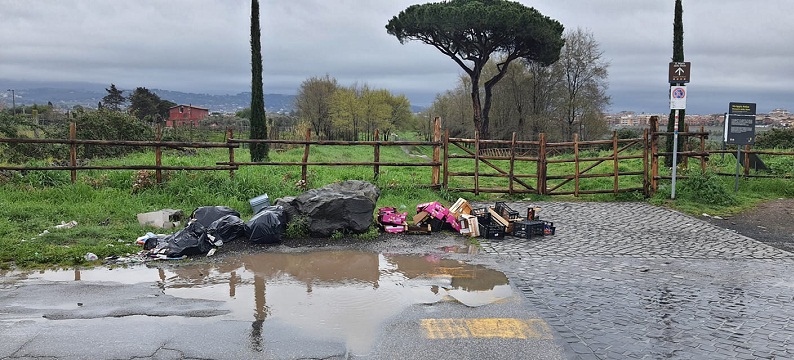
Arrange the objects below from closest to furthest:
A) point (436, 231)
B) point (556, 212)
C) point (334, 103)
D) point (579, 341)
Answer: point (579, 341) < point (436, 231) < point (556, 212) < point (334, 103)

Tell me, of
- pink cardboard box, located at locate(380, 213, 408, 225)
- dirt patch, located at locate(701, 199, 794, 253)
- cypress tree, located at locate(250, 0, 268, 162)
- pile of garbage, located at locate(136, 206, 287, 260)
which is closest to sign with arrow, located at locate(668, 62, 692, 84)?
dirt patch, located at locate(701, 199, 794, 253)

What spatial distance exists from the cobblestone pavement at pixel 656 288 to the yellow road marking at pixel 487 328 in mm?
186

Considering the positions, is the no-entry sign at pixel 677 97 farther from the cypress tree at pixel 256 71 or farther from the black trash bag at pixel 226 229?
the cypress tree at pixel 256 71

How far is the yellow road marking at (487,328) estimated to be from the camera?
5.11 metres

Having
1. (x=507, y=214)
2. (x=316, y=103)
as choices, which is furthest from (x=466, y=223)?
(x=316, y=103)

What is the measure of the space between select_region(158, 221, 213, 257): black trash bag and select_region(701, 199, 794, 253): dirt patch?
954 centimetres

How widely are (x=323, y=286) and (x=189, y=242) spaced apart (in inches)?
104

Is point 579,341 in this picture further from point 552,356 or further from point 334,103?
point 334,103

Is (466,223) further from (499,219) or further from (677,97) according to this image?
(677,97)

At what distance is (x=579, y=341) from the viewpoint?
198 inches

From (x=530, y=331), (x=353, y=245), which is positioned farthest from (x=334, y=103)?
(x=530, y=331)

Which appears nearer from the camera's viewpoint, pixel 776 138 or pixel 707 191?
pixel 707 191

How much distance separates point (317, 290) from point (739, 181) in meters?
13.7

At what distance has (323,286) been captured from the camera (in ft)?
21.9
